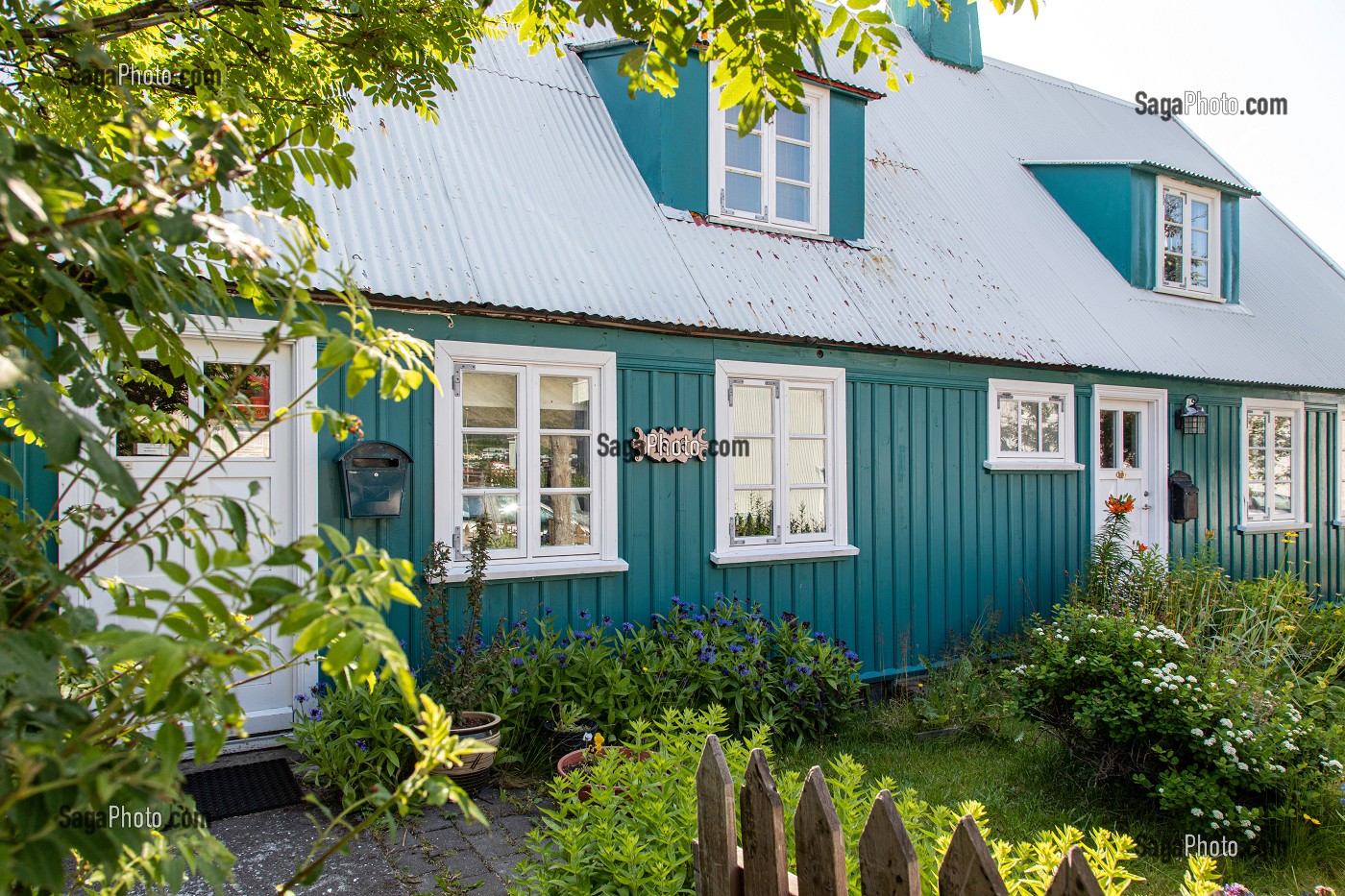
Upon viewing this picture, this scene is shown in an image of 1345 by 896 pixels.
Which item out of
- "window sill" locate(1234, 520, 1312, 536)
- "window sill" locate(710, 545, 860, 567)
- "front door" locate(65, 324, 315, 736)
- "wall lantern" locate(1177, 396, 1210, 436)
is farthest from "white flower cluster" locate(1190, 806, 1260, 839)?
"window sill" locate(1234, 520, 1312, 536)

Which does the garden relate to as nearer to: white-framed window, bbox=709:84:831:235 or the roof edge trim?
white-framed window, bbox=709:84:831:235

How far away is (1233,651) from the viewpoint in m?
6.03

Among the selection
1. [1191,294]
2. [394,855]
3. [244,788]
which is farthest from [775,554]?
[1191,294]

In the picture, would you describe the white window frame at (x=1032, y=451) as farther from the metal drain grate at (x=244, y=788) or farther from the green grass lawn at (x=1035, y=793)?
the metal drain grate at (x=244, y=788)

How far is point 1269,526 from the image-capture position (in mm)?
11398

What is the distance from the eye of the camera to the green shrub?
15.7 ft

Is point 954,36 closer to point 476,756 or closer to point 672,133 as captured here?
point 672,133

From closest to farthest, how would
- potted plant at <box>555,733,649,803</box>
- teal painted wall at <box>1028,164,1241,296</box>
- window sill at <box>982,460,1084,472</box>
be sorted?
potted plant at <box>555,733,649,803</box>, window sill at <box>982,460,1084,472</box>, teal painted wall at <box>1028,164,1241,296</box>

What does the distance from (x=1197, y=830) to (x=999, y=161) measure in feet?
30.3

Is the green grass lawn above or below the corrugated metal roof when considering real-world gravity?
below

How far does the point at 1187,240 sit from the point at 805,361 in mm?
7261

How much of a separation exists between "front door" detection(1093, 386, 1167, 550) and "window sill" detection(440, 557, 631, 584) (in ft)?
Answer: 20.3

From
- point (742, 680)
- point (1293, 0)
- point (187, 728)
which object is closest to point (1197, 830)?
point (742, 680)

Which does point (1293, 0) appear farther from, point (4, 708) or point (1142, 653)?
point (4, 708)
